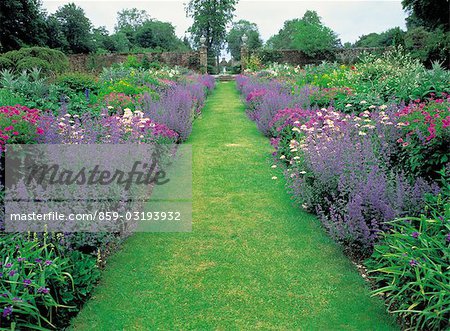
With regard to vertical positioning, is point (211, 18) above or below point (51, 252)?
above

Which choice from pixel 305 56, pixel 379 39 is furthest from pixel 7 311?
pixel 379 39

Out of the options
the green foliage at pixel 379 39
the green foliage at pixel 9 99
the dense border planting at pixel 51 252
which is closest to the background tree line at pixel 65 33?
the green foliage at pixel 379 39

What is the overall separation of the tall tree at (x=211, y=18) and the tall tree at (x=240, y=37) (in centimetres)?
829

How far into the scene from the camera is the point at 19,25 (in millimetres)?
33938

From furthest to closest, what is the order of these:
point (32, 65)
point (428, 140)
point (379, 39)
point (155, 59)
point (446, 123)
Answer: point (379, 39), point (155, 59), point (32, 65), point (428, 140), point (446, 123)

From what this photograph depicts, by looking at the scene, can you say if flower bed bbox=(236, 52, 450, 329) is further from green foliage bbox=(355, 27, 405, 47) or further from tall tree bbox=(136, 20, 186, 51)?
tall tree bbox=(136, 20, 186, 51)

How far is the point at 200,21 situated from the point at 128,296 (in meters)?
43.9

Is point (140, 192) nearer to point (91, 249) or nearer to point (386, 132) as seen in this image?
point (91, 249)

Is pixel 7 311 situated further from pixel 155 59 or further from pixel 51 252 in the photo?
pixel 155 59

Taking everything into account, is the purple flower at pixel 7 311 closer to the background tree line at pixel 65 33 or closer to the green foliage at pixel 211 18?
the background tree line at pixel 65 33

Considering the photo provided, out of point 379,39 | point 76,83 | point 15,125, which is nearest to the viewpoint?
point 15,125

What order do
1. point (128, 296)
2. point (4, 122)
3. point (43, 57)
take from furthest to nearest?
point (43, 57), point (4, 122), point (128, 296)

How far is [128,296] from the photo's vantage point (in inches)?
127

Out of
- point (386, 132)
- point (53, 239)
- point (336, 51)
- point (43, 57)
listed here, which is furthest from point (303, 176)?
point (336, 51)
